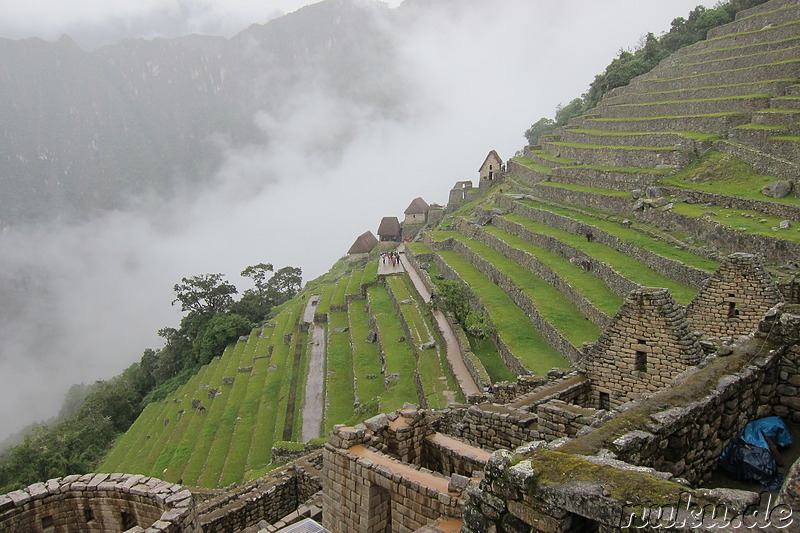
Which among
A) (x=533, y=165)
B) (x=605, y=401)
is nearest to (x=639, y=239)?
(x=605, y=401)

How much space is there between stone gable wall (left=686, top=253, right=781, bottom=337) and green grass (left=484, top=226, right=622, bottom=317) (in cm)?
1019

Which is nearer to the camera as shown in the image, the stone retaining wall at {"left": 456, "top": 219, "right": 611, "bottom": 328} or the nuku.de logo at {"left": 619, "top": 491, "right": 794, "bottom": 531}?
the nuku.de logo at {"left": 619, "top": 491, "right": 794, "bottom": 531}

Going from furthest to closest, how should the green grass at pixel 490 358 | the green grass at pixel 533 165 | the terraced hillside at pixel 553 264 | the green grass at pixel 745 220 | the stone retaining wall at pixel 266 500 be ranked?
the green grass at pixel 533 165
the terraced hillside at pixel 553 264
the green grass at pixel 490 358
the green grass at pixel 745 220
the stone retaining wall at pixel 266 500

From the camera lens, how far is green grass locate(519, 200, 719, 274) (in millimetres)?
20500

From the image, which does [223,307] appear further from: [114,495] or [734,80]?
[114,495]

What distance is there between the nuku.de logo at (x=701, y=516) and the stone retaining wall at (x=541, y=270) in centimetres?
1624

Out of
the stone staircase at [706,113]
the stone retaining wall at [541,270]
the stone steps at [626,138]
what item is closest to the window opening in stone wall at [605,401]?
the stone retaining wall at [541,270]

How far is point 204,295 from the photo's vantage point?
54.8 m

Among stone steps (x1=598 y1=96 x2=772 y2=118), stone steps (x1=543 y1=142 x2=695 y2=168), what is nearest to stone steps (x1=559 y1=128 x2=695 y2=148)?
stone steps (x1=543 y1=142 x2=695 y2=168)

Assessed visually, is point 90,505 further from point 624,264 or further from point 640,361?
point 624,264

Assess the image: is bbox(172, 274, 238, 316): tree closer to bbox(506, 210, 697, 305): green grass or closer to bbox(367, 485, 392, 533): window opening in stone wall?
bbox(506, 210, 697, 305): green grass

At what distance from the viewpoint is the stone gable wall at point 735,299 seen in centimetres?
825

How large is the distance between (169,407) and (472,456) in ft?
121

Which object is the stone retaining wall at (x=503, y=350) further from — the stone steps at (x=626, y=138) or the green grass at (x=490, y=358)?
the stone steps at (x=626, y=138)
